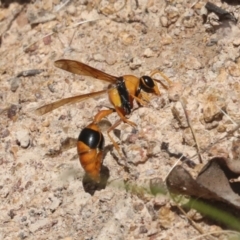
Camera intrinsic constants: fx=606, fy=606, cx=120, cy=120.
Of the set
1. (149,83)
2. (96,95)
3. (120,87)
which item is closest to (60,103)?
(96,95)

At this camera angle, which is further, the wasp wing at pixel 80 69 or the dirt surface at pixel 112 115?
the wasp wing at pixel 80 69

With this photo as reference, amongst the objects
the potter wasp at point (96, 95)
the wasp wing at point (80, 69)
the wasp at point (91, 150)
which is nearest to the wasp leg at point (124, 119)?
the potter wasp at point (96, 95)

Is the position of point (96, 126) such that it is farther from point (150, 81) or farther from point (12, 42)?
point (12, 42)

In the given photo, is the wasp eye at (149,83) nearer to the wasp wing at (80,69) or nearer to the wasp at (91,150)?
the wasp wing at (80,69)

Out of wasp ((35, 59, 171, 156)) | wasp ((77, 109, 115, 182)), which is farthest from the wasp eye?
wasp ((77, 109, 115, 182))

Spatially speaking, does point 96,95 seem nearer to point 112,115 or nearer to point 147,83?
→ point 112,115

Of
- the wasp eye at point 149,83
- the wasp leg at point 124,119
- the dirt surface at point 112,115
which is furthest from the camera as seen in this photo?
the wasp eye at point 149,83
